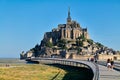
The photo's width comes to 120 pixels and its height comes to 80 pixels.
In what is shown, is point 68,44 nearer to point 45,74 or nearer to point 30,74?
point 45,74

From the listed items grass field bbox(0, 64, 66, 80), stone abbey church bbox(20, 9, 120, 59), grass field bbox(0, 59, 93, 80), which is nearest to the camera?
grass field bbox(0, 64, 66, 80)

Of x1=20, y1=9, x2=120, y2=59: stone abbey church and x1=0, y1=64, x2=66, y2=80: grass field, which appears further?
x1=20, y1=9, x2=120, y2=59: stone abbey church

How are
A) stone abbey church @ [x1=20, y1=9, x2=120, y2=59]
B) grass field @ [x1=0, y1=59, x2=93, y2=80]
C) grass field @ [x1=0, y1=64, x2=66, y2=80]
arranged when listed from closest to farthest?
grass field @ [x1=0, y1=64, x2=66, y2=80] → grass field @ [x1=0, y1=59, x2=93, y2=80] → stone abbey church @ [x1=20, y1=9, x2=120, y2=59]

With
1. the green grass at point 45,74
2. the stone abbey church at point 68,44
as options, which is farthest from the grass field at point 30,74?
the stone abbey church at point 68,44

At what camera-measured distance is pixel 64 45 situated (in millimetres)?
185875

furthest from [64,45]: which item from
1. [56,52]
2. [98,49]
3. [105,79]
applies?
[105,79]

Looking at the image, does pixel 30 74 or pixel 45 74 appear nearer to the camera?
pixel 30 74

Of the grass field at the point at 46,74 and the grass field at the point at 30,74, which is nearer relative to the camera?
the grass field at the point at 30,74

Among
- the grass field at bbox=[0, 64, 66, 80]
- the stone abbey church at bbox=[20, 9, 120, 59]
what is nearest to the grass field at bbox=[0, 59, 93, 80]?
the grass field at bbox=[0, 64, 66, 80]

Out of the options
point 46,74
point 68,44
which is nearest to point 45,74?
point 46,74

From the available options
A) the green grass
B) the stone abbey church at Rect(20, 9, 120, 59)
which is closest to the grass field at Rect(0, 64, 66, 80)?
the green grass

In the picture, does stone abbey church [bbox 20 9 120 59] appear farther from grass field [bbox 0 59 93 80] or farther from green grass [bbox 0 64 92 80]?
green grass [bbox 0 64 92 80]

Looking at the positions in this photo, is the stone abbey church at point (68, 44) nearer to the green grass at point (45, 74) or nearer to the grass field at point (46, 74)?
the grass field at point (46, 74)

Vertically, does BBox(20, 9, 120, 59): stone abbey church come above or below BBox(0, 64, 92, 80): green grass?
above
